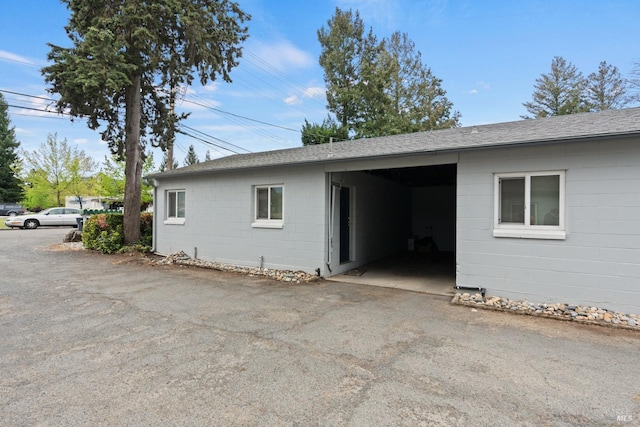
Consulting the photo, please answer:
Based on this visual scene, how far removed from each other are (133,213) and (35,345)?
364 inches

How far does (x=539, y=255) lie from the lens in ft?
17.2

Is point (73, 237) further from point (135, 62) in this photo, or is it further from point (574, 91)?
point (574, 91)

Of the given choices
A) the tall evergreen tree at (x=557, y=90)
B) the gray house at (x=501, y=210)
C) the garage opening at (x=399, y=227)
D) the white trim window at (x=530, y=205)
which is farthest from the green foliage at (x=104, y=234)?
the tall evergreen tree at (x=557, y=90)

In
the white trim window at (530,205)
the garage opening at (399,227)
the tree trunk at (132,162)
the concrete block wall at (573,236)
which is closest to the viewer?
the concrete block wall at (573,236)

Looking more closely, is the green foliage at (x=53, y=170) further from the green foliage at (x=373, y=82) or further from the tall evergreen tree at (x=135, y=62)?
the green foliage at (x=373, y=82)

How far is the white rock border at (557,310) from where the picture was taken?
14.8 feet

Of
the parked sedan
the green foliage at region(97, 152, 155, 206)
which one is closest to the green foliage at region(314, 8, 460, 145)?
the green foliage at region(97, 152, 155, 206)

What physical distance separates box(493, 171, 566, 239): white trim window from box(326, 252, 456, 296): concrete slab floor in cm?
169

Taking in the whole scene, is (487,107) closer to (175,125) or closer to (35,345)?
(175,125)

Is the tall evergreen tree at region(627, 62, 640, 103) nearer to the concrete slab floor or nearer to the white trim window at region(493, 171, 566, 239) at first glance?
the concrete slab floor

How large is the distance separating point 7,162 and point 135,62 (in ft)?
130

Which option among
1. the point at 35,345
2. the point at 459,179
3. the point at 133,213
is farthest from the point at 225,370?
the point at 133,213

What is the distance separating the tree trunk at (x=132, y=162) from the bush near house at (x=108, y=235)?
0.93 ft

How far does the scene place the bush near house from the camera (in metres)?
11.7
